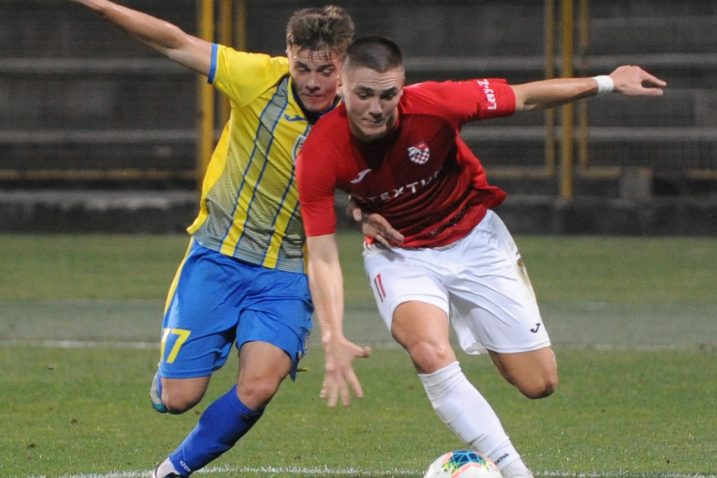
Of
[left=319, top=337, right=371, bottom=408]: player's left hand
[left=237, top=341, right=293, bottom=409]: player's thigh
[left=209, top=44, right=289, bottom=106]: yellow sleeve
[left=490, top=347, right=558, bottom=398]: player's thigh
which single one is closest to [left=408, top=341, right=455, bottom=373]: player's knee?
[left=490, top=347, right=558, bottom=398]: player's thigh

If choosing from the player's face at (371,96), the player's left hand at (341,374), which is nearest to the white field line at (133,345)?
the player's face at (371,96)

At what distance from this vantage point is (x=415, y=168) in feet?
22.1

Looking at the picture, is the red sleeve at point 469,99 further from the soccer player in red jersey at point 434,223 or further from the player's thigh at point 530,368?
the player's thigh at point 530,368

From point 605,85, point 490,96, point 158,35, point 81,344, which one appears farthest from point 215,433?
point 81,344

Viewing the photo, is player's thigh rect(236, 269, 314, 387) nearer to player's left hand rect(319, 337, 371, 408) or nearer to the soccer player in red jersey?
the soccer player in red jersey

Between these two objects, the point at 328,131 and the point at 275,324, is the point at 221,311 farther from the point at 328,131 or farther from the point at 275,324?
the point at 328,131

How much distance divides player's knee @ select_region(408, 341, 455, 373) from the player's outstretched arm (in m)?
1.50

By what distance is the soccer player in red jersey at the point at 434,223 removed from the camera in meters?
6.39

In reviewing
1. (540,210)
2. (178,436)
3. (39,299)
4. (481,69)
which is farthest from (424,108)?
(481,69)

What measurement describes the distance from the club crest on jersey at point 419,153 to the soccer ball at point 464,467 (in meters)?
1.21

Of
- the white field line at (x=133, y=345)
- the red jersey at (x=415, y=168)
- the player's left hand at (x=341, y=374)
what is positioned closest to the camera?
the player's left hand at (x=341, y=374)

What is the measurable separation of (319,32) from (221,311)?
51.6 inches

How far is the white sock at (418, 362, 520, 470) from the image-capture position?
21.5ft

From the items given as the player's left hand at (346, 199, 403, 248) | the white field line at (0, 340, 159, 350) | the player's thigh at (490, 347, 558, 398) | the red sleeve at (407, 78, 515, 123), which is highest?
the red sleeve at (407, 78, 515, 123)
